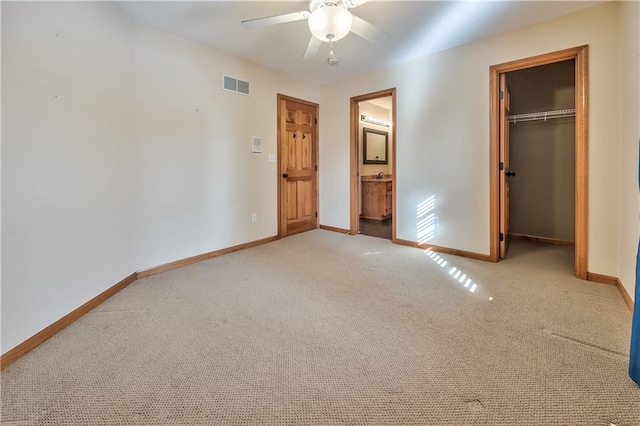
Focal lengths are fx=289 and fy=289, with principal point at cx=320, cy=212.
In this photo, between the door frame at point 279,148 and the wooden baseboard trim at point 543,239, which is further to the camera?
the door frame at point 279,148

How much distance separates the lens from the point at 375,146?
20.9 ft

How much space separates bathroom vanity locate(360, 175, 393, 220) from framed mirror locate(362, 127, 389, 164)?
18.2 inches

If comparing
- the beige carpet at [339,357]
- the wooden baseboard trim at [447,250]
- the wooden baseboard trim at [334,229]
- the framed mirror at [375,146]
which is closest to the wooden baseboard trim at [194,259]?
the beige carpet at [339,357]

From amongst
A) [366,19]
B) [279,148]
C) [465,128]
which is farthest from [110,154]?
[465,128]

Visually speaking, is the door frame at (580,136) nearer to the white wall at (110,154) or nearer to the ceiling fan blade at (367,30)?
the ceiling fan blade at (367,30)

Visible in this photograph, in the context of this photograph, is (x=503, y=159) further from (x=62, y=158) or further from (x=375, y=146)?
(x=62, y=158)

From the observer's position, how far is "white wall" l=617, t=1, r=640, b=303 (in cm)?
203

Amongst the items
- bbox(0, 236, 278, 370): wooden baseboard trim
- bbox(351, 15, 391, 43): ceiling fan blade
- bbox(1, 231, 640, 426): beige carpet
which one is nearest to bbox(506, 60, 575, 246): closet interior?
bbox(1, 231, 640, 426): beige carpet

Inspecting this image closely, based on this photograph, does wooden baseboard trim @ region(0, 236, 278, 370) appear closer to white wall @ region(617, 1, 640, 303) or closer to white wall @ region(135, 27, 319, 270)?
white wall @ region(135, 27, 319, 270)

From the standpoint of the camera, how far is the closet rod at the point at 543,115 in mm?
3639

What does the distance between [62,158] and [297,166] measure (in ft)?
9.94

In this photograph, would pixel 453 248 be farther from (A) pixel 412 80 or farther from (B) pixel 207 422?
(B) pixel 207 422

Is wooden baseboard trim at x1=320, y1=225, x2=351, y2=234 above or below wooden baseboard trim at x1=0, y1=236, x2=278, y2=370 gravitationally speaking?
above

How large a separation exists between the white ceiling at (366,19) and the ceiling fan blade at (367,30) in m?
0.36
